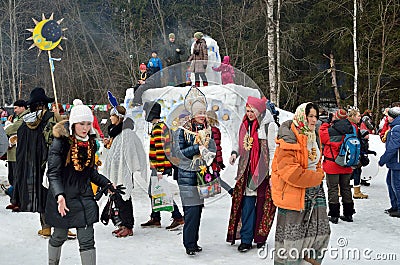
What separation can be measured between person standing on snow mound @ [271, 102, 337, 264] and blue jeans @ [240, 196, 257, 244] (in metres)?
0.84

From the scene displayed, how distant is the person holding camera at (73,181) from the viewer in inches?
159

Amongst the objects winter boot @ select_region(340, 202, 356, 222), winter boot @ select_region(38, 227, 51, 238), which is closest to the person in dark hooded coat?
winter boot @ select_region(38, 227, 51, 238)

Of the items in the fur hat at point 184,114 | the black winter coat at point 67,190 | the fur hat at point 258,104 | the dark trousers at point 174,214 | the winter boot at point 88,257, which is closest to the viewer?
the black winter coat at point 67,190

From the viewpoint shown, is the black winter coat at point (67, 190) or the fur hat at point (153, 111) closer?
the black winter coat at point (67, 190)

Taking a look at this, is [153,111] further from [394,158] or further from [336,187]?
[394,158]

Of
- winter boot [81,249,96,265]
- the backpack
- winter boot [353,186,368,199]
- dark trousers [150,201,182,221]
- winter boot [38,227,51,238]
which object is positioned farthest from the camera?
winter boot [353,186,368,199]

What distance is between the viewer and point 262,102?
5191 mm

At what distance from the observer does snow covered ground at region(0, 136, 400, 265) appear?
5.09m

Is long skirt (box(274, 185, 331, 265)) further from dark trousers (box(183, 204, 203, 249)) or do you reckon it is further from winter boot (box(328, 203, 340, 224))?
winter boot (box(328, 203, 340, 224))

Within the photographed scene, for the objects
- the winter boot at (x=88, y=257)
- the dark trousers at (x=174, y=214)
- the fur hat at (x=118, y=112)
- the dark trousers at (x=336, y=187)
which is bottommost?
the dark trousers at (x=174, y=214)

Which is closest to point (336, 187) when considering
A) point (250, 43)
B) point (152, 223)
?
point (152, 223)

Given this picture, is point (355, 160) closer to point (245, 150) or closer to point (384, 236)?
point (384, 236)

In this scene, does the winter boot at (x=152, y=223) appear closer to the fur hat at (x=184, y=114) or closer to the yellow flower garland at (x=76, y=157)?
the fur hat at (x=184, y=114)

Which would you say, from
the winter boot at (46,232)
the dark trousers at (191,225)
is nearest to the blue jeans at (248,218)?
the dark trousers at (191,225)
